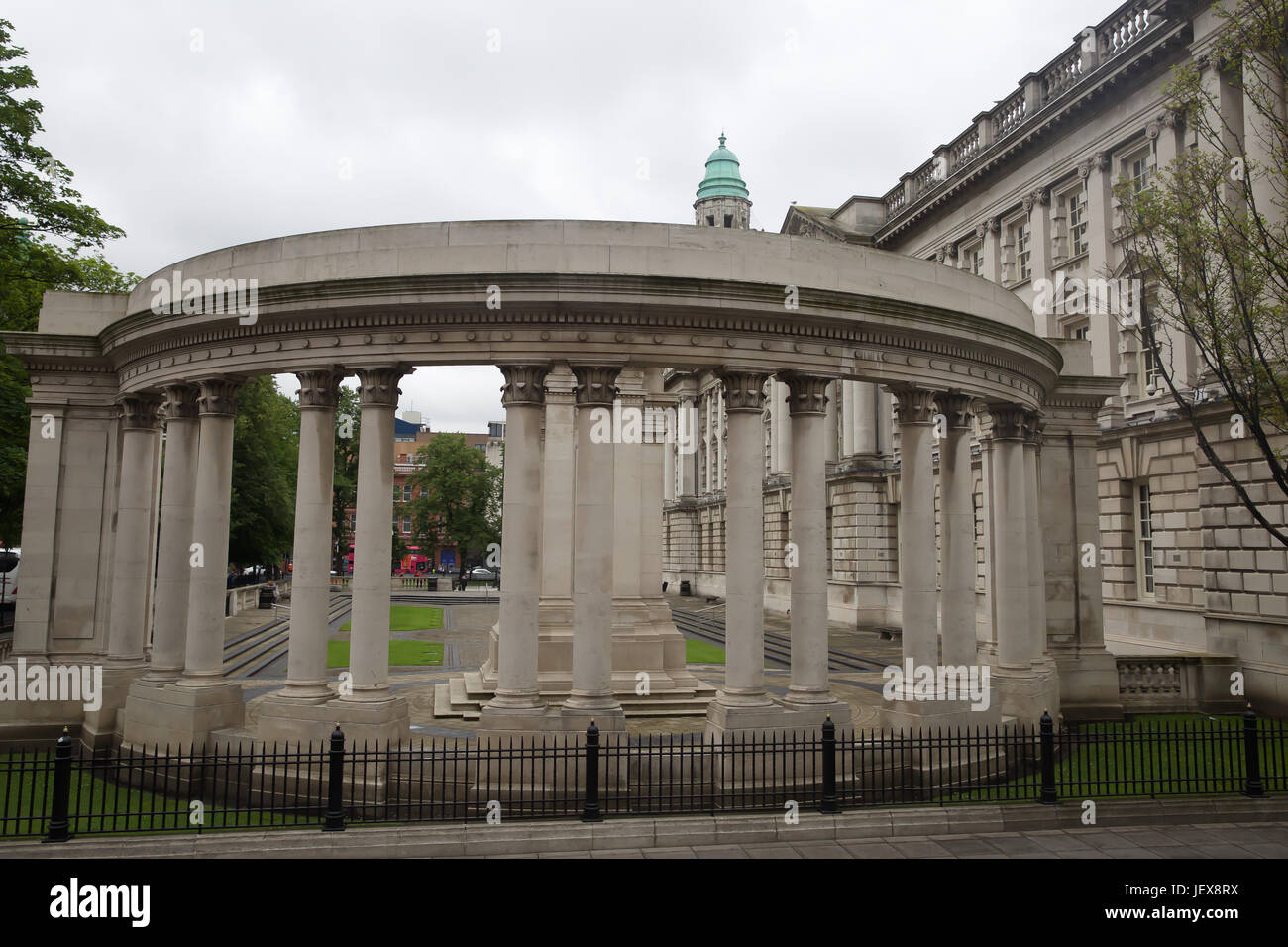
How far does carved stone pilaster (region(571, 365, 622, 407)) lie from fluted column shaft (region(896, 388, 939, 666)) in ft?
19.3

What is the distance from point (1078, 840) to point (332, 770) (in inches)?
433

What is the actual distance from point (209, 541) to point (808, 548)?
450 inches

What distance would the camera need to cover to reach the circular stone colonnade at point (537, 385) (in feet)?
49.8

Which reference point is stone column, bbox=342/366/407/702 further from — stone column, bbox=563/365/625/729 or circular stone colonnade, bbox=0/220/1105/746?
stone column, bbox=563/365/625/729

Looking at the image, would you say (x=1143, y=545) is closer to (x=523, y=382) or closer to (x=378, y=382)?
(x=523, y=382)

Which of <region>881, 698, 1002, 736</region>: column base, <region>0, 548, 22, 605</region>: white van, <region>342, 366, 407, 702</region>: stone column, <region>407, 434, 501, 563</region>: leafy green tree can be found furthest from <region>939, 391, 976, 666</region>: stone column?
<region>407, 434, 501, 563</region>: leafy green tree

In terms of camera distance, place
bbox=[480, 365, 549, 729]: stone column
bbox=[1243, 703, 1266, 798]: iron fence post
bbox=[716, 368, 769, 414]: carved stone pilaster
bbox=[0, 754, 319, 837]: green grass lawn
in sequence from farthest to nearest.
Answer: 1. bbox=[716, 368, 769, 414]: carved stone pilaster
2. bbox=[480, 365, 549, 729]: stone column
3. bbox=[1243, 703, 1266, 798]: iron fence post
4. bbox=[0, 754, 319, 837]: green grass lawn

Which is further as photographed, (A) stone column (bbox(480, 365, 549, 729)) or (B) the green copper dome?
(B) the green copper dome

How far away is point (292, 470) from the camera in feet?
229

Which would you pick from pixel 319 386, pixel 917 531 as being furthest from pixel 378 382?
pixel 917 531

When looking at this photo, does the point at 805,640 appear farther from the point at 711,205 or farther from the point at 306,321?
the point at 711,205

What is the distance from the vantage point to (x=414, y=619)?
49.2 m

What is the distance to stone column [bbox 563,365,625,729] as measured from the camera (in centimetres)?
1512

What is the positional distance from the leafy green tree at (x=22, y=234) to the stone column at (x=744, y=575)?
23805 millimetres
